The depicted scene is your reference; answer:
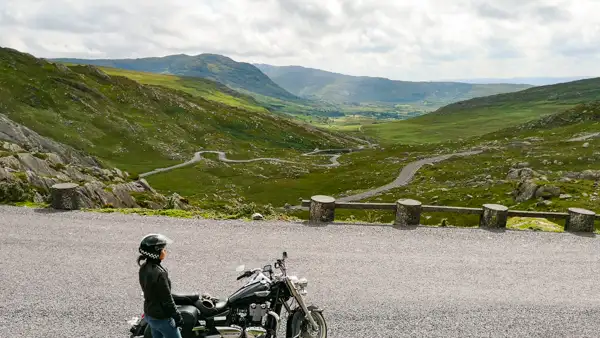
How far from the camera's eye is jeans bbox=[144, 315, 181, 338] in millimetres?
8562

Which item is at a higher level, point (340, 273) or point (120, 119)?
point (120, 119)

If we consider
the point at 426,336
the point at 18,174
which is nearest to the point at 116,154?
the point at 18,174

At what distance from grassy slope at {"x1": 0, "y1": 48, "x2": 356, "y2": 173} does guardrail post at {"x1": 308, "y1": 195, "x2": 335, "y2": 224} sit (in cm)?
8970

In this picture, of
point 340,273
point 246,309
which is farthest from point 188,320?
point 340,273

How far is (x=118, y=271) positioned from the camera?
14.8 meters

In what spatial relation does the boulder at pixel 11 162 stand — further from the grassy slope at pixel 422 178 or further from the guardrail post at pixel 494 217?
the grassy slope at pixel 422 178

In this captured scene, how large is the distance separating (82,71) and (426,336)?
650ft

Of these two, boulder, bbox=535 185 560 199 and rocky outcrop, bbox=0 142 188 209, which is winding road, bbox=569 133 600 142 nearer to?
boulder, bbox=535 185 560 199

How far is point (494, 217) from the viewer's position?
2136cm

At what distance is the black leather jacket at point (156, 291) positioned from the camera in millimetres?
8242

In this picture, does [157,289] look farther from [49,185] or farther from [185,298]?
Result: [49,185]

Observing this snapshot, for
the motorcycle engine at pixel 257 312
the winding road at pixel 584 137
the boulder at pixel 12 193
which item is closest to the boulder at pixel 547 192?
the motorcycle engine at pixel 257 312

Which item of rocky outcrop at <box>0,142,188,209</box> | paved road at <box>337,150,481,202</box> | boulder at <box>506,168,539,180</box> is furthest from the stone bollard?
boulder at <box>506,168,539,180</box>

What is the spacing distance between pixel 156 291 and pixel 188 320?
4.47ft
